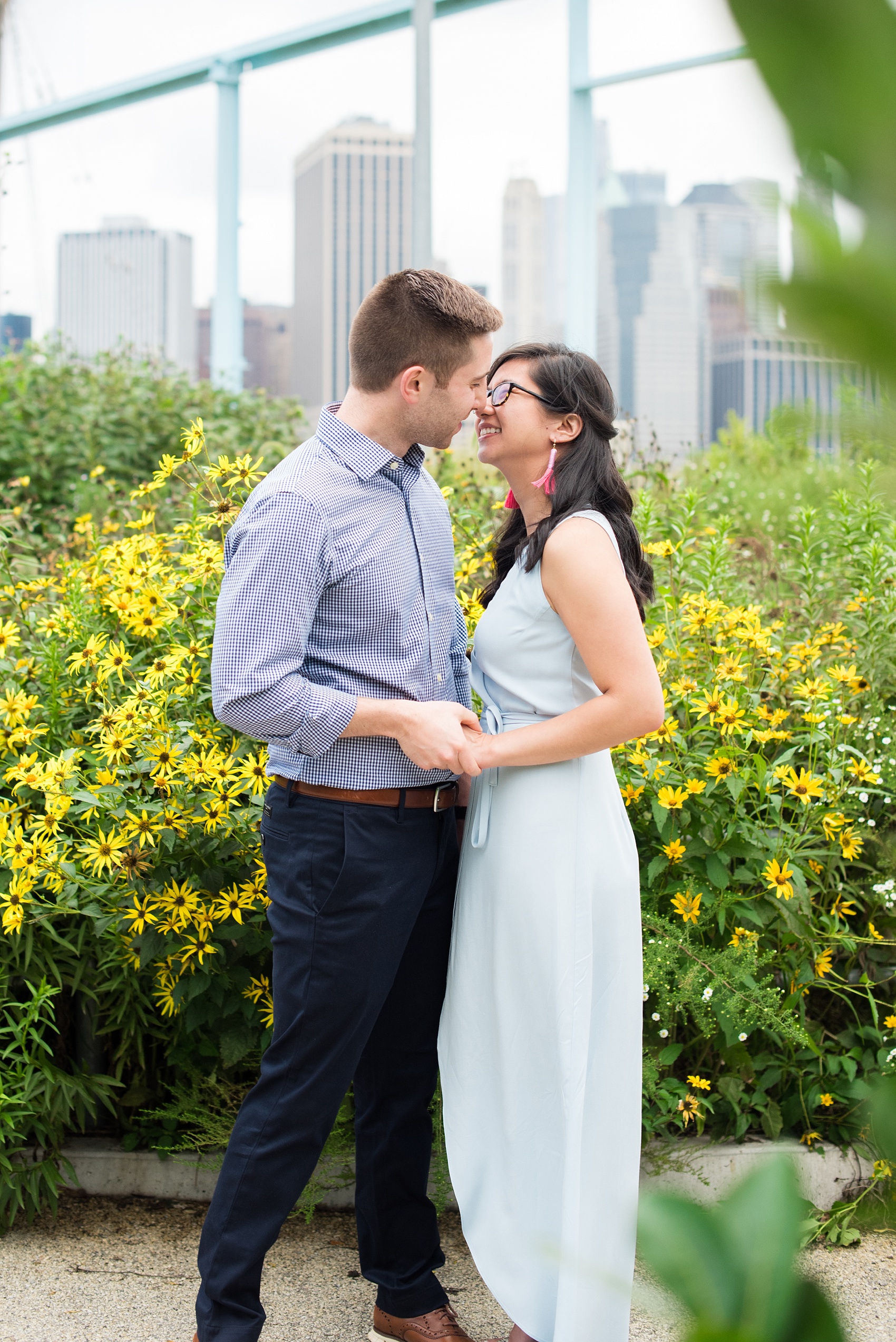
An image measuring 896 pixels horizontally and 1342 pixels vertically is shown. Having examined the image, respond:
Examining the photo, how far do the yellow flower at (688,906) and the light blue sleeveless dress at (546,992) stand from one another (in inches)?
20.3

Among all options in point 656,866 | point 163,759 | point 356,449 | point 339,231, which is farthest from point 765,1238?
point 339,231

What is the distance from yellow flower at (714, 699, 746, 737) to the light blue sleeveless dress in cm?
55

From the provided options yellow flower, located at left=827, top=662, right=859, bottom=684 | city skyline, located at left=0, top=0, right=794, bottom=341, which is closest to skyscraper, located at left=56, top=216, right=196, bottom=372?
city skyline, located at left=0, top=0, right=794, bottom=341

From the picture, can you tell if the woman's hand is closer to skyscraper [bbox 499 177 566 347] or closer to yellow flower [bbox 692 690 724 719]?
yellow flower [bbox 692 690 724 719]

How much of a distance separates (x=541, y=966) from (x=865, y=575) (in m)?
1.72

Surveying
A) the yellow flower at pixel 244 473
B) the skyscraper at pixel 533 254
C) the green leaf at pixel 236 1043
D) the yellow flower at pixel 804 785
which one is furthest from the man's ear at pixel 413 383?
the skyscraper at pixel 533 254

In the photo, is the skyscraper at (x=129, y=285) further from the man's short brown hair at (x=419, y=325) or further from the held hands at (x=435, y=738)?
the held hands at (x=435, y=738)

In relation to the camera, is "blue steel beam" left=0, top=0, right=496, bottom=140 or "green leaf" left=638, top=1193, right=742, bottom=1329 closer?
"green leaf" left=638, top=1193, right=742, bottom=1329

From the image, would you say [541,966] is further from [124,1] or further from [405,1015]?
[124,1]

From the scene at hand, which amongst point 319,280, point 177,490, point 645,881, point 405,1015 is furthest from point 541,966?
point 319,280

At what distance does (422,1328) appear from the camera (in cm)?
227

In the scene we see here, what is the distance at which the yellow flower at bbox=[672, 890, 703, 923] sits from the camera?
2.61m

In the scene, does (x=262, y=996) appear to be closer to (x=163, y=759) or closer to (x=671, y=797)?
(x=163, y=759)

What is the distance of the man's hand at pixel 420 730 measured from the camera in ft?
6.22
